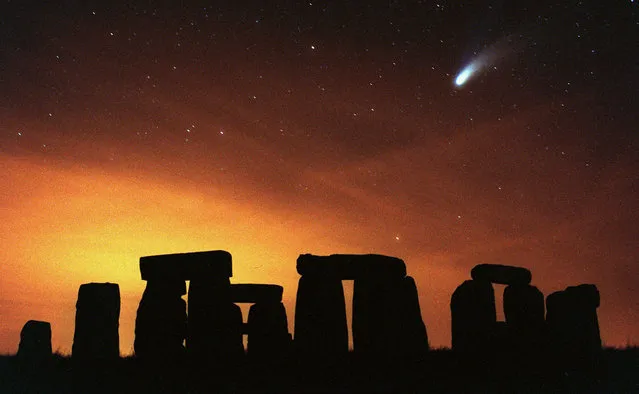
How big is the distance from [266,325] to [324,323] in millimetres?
1943

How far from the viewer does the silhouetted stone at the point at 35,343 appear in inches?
734

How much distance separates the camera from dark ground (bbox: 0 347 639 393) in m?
14.8

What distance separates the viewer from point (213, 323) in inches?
702

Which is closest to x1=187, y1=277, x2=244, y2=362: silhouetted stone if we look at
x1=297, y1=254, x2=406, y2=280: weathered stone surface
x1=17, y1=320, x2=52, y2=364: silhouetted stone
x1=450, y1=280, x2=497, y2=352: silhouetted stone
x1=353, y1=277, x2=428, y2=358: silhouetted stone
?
x1=297, y1=254, x2=406, y2=280: weathered stone surface

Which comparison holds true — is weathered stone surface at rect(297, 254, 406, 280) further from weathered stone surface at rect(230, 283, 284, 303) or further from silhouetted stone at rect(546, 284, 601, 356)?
silhouetted stone at rect(546, 284, 601, 356)

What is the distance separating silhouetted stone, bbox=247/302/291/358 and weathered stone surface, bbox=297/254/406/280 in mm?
1767

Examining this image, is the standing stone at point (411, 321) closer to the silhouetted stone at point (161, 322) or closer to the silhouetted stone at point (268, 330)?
the silhouetted stone at point (268, 330)

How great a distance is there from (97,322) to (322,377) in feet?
21.6

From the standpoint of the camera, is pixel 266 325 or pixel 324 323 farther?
pixel 266 325

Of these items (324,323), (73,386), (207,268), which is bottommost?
(73,386)

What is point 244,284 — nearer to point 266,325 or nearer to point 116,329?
point 266,325

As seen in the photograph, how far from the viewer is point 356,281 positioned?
1839cm

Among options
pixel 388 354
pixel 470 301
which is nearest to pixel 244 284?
pixel 388 354

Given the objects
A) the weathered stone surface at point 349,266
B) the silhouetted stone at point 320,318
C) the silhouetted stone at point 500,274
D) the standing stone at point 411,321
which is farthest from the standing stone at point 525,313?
the silhouetted stone at point 320,318
